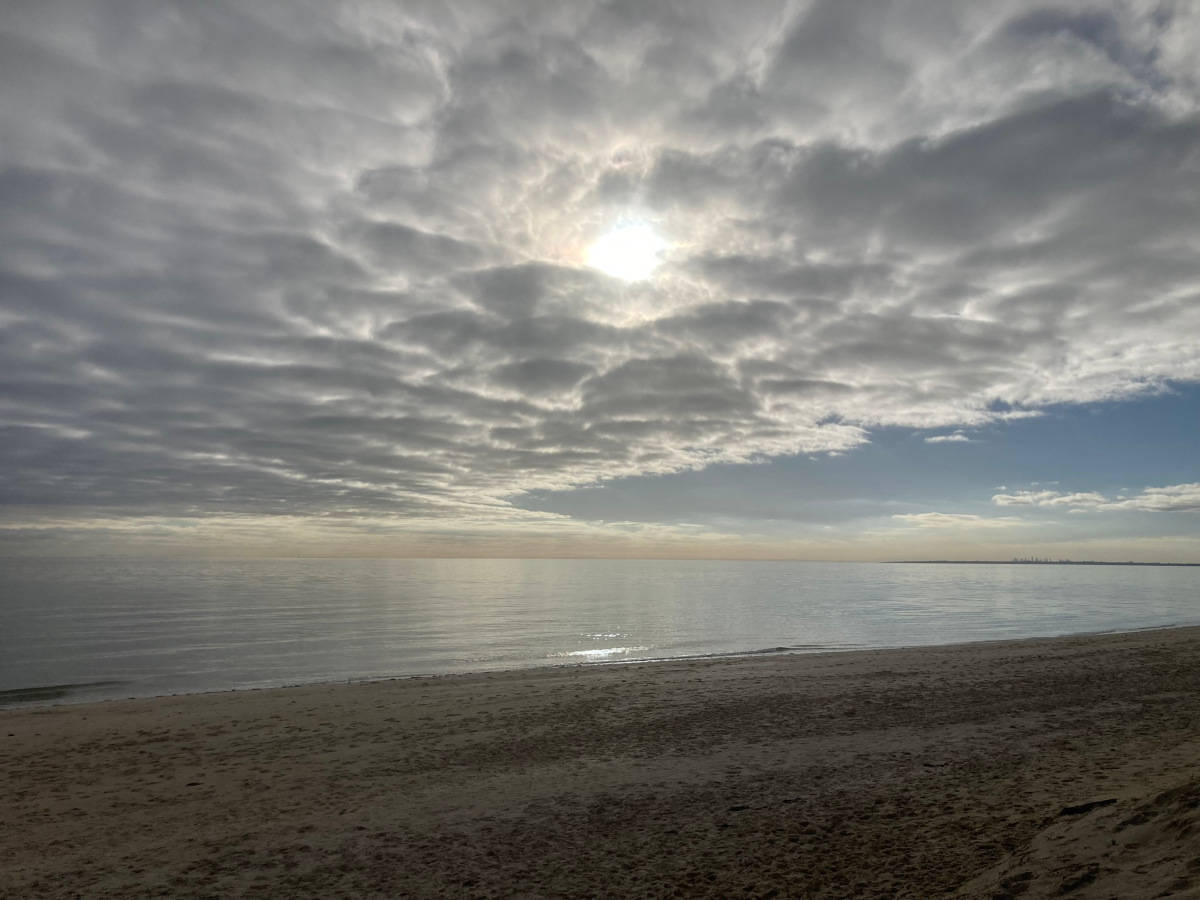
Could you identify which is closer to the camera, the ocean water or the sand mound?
the sand mound

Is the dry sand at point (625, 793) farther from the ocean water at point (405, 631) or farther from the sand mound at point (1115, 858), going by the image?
the ocean water at point (405, 631)

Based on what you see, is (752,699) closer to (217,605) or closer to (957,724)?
(957,724)

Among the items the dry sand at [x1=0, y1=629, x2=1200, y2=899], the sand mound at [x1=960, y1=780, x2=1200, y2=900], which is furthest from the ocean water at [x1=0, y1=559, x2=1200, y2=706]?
the sand mound at [x1=960, y1=780, x2=1200, y2=900]

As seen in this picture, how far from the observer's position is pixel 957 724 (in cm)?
1494

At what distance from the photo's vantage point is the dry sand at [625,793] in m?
7.46

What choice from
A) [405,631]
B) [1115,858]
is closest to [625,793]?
[1115,858]

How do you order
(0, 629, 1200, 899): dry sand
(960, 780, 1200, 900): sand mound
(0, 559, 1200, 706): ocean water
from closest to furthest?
1. (960, 780, 1200, 900): sand mound
2. (0, 629, 1200, 899): dry sand
3. (0, 559, 1200, 706): ocean water

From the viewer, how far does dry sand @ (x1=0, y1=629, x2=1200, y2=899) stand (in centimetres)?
746

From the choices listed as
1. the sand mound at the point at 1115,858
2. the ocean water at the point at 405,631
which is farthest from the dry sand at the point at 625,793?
the ocean water at the point at 405,631

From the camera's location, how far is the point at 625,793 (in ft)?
35.9

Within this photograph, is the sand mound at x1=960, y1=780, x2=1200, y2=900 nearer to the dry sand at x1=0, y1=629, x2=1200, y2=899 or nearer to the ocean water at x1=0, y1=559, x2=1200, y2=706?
the dry sand at x1=0, y1=629, x2=1200, y2=899

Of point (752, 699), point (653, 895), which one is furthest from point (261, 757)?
point (752, 699)

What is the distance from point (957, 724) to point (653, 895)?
35.0 feet

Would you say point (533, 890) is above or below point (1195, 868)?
below
